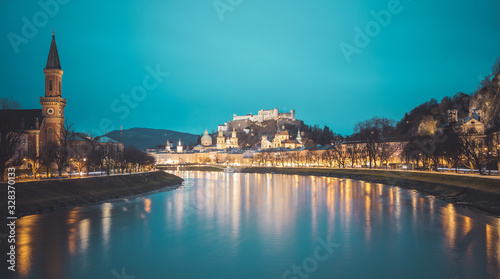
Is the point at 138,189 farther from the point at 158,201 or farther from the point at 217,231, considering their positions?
the point at 217,231

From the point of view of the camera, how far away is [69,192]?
37.2 metres

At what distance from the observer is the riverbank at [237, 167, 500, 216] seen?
3256cm

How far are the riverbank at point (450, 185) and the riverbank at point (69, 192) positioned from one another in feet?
114

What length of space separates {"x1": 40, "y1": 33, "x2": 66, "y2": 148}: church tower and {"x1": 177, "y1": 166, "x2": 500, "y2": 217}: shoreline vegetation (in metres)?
53.8

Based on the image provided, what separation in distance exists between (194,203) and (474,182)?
28.4 metres

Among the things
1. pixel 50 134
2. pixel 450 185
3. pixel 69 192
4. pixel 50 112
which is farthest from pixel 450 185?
pixel 50 112

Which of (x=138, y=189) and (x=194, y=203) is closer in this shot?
(x=194, y=203)

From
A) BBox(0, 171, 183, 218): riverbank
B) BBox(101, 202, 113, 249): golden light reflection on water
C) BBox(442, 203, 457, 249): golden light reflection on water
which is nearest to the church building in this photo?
BBox(0, 171, 183, 218): riverbank

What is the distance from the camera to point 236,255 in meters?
20.3

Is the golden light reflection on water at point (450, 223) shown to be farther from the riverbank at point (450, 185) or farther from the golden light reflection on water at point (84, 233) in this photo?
the golden light reflection on water at point (84, 233)

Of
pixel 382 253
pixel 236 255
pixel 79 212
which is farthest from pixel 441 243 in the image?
pixel 79 212

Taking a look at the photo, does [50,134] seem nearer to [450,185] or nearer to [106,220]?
[106,220]

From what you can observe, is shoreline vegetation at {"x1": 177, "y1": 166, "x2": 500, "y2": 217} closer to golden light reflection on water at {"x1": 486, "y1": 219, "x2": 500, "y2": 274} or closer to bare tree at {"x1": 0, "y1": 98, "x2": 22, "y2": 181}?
golden light reflection on water at {"x1": 486, "y1": 219, "x2": 500, "y2": 274}

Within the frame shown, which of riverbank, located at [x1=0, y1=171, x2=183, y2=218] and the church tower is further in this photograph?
the church tower
